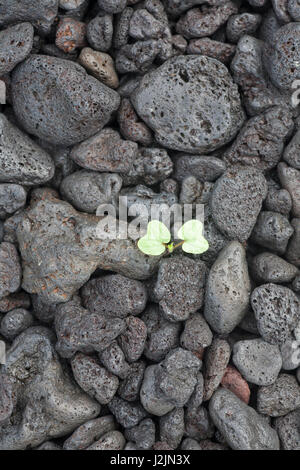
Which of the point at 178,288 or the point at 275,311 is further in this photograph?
the point at 178,288

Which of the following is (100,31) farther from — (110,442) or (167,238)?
(110,442)

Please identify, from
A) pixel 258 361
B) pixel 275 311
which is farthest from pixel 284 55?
pixel 258 361

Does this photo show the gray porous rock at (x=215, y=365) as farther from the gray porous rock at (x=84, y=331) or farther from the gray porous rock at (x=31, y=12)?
the gray porous rock at (x=31, y=12)

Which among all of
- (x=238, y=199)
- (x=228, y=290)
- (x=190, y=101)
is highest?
(x=190, y=101)

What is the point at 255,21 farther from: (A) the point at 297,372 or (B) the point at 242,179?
(A) the point at 297,372

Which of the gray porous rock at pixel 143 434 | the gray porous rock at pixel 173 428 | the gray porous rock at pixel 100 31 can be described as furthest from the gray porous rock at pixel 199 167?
the gray porous rock at pixel 143 434

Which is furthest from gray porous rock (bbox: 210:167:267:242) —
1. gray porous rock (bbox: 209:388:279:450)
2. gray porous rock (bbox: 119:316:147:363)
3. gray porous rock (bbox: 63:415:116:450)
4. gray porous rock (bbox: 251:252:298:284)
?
gray porous rock (bbox: 63:415:116:450)

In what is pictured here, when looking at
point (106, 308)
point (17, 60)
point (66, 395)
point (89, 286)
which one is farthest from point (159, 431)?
point (17, 60)
